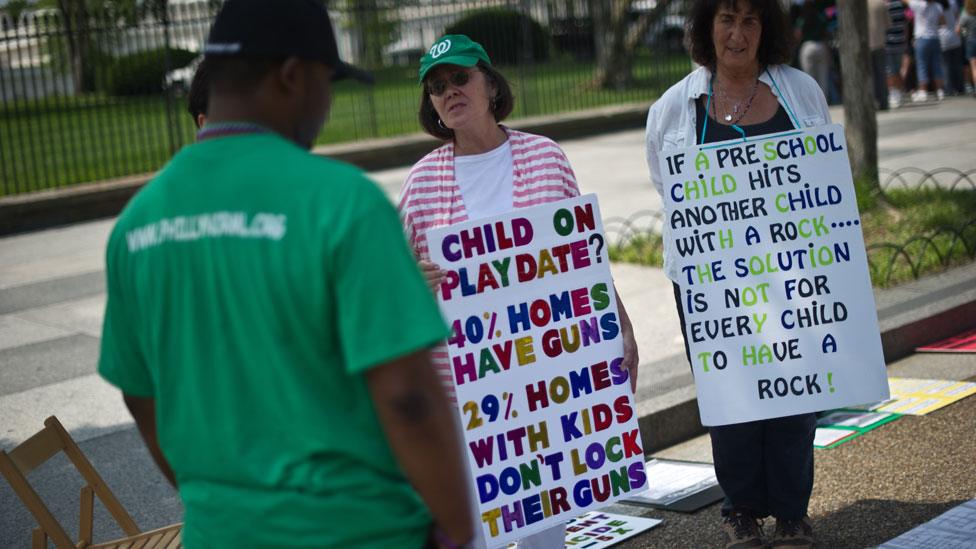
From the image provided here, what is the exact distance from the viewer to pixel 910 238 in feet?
27.4

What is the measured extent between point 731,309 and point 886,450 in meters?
1.50

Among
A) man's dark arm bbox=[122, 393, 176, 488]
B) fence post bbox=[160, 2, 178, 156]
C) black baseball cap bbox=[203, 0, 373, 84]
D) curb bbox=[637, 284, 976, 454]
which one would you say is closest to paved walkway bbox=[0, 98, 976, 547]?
curb bbox=[637, 284, 976, 454]

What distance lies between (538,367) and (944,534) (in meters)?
1.58

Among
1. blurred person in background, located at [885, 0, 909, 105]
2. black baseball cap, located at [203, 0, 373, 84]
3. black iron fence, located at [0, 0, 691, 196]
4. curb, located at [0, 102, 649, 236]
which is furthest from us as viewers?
blurred person in background, located at [885, 0, 909, 105]

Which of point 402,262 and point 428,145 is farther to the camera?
point 428,145

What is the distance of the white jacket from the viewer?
167 inches

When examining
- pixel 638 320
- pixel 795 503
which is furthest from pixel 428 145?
pixel 795 503

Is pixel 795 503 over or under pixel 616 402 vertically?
under

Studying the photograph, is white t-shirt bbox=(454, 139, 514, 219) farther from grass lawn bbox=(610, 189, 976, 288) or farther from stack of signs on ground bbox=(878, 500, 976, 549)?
grass lawn bbox=(610, 189, 976, 288)

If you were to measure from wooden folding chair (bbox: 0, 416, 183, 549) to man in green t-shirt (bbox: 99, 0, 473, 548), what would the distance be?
1414mm

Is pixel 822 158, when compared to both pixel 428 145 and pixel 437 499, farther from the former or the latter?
pixel 428 145

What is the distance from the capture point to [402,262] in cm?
187

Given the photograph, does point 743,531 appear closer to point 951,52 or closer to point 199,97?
point 199,97

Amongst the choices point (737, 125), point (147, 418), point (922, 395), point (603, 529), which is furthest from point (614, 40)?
point (147, 418)
